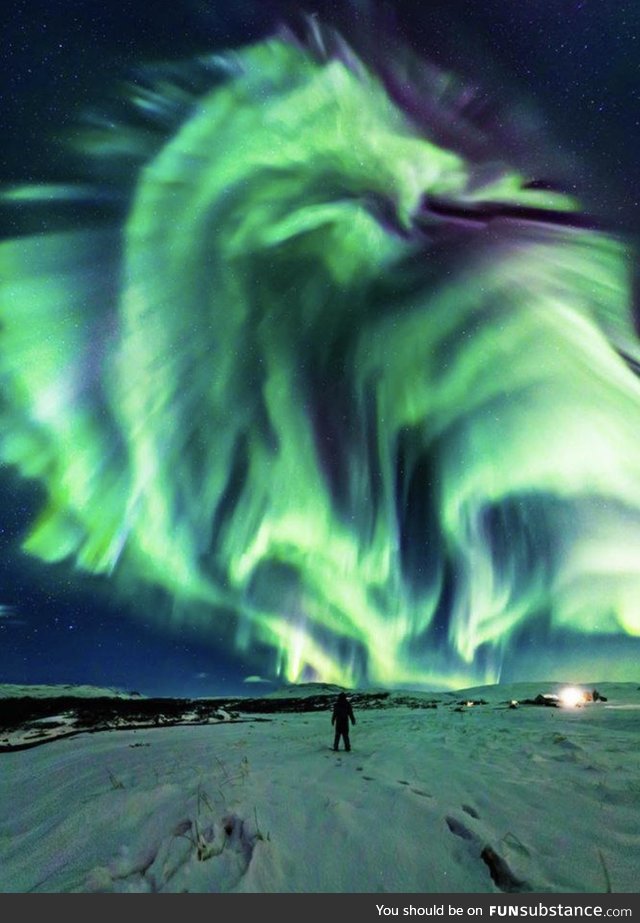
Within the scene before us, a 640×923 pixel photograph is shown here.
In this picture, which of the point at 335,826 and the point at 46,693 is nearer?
the point at 335,826

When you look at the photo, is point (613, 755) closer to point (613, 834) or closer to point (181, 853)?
point (613, 834)

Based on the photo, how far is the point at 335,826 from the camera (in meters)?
5.64

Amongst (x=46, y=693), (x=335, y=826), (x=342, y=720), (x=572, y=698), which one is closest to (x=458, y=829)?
(x=335, y=826)

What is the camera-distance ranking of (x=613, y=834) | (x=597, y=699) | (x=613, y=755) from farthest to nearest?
(x=597, y=699)
(x=613, y=755)
(x=613, y=834)

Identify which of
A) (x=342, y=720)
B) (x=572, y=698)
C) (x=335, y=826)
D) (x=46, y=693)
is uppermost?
(x=342, y=720)

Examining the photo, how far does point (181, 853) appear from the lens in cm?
479

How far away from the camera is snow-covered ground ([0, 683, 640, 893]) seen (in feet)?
14.9

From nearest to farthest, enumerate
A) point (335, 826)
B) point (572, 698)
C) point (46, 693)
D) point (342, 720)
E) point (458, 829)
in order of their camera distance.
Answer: point (458, 829), point (335, 826), point (342, 720), point (572, 698), point (46, 693)

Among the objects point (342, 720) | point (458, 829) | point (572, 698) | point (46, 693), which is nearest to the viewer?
point (458, 829)

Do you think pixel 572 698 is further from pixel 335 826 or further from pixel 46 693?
pixel 46 693

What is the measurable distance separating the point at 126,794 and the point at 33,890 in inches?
110

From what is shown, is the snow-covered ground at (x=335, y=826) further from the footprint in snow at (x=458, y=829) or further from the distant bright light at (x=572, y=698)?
the distant bright light at (x=572, y=698)
